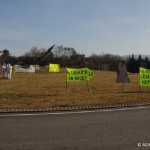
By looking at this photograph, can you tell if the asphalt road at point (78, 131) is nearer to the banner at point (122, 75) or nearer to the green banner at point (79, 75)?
the green banner at point (79, 75)

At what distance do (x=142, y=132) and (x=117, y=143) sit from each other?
1456 mm

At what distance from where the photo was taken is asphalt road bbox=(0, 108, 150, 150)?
318 inches

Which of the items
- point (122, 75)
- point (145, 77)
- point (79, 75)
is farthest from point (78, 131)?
point (122, 75)

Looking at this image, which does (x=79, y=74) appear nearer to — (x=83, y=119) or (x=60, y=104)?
(x=60, y=104)

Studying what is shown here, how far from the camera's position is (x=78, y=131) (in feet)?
31.7

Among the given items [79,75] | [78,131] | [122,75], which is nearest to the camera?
[78,131]

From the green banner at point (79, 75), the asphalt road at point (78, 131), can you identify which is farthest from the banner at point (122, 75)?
the asphalt road at point (78, 131)

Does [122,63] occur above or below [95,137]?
above

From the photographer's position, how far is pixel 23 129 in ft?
32.6

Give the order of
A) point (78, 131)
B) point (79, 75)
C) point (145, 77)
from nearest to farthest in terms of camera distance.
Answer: point (78, 131), point (79, 75), point (145, 77)

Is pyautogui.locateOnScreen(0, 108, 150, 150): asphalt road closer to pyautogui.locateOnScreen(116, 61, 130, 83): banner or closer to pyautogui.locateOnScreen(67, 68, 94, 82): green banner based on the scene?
pyautogui.locateOnScreen(67, 68, 94, 82): green banner

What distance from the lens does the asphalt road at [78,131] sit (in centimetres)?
809

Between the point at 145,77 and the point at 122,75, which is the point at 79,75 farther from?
the point at 145,77

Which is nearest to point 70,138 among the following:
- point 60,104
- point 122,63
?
point 60,104
